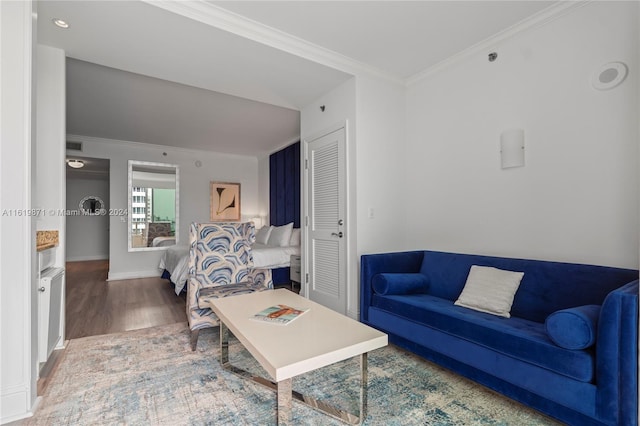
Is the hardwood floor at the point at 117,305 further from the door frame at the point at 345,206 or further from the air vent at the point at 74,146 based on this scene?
the air vent at the point at 74,146

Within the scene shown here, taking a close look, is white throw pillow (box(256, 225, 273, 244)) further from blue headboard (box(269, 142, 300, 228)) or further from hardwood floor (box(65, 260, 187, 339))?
hardwood floor (box(65, 260, 187, 339))

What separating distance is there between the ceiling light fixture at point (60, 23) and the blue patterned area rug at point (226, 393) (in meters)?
2.54

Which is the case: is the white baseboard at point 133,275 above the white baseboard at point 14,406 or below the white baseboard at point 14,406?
below


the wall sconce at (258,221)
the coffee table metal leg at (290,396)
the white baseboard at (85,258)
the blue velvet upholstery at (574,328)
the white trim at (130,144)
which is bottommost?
the white baseboard at (85,258)

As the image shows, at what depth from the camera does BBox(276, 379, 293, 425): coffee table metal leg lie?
1385 millimetres

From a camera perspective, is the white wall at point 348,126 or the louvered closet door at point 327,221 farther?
the louvered closet door at point 327,221

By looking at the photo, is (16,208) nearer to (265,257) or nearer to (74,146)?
(265,257)

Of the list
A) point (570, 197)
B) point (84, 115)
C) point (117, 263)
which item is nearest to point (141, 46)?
point (84, 115)

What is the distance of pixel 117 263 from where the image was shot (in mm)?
5785

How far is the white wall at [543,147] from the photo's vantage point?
206cm

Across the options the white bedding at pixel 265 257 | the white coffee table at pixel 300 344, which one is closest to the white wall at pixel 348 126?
the white coffee table at pixel 300 344

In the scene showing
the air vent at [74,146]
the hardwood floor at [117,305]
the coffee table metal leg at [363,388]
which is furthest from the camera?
the air vent at [74,146]

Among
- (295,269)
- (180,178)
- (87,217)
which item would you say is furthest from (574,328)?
(87,217)

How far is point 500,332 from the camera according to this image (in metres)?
1.74
